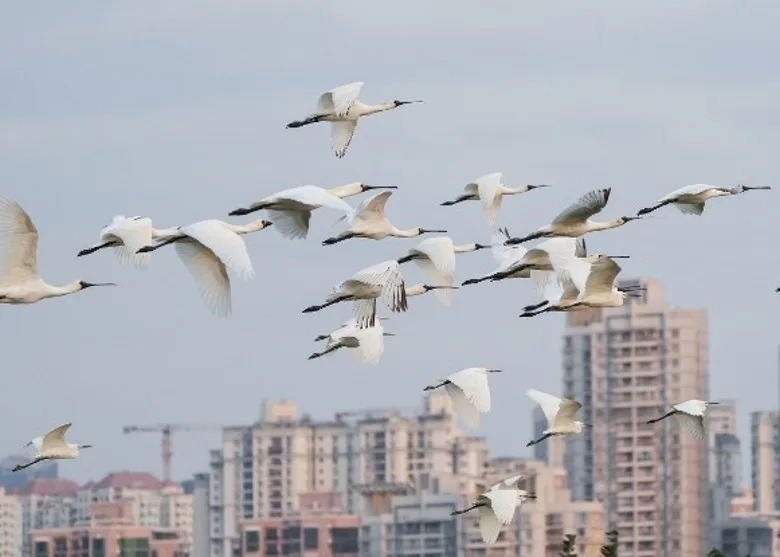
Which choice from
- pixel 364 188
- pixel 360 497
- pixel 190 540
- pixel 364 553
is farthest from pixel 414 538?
pixel 364 188

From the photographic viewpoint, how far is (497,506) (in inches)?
1358

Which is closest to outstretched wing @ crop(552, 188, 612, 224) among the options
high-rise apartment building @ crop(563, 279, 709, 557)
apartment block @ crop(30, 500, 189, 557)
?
high-rise apartment building @ crop(563, 279, 709, 557)

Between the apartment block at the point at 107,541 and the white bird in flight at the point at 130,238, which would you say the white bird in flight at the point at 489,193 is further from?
the apartment block at the point at 107,541

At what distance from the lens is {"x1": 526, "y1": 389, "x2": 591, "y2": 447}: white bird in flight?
35094 millimetres

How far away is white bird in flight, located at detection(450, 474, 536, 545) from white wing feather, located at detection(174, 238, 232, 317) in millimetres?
5196

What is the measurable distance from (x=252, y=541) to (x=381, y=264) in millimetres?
122866

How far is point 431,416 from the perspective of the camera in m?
180

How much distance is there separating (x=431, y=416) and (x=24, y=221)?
492 ft

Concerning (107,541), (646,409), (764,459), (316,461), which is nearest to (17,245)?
(646,409)

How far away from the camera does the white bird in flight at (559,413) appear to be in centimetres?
3509

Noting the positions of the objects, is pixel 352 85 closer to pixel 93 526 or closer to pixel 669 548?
pixel 669 548

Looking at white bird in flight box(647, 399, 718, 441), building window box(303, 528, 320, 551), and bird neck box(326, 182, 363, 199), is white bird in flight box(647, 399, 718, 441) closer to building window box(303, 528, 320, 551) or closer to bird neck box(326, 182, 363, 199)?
bird neck box(326, 182, 363, 199)

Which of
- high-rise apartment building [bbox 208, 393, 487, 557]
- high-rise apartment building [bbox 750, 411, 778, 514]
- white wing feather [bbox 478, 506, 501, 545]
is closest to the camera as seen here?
white wing feather [bbox 478, 506, 501, 545]

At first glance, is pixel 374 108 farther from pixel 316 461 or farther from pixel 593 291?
pixel 316 461
